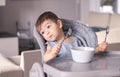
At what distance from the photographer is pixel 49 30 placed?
1625mm

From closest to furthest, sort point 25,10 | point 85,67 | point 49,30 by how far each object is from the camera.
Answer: point 85,67 → point 49,30 → point 25,10

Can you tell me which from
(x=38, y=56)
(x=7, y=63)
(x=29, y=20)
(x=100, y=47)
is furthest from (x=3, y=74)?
(x=29, y=20)

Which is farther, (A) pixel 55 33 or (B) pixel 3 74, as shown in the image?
(B) pixel 3 74

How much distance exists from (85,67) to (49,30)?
0.49 m

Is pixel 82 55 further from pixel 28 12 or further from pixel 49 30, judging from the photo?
pixel 28 12

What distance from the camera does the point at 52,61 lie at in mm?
1302

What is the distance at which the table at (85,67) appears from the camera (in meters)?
1.10

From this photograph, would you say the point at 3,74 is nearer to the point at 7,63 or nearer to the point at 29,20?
the point at 7,63

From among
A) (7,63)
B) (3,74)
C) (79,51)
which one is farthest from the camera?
(7,63)

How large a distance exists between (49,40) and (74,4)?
3.56 metres

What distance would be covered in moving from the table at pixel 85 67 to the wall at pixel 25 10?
3499mm

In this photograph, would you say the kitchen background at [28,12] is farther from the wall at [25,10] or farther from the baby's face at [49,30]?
the baby's face at [49,30]

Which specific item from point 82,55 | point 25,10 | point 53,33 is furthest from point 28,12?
point 82,55

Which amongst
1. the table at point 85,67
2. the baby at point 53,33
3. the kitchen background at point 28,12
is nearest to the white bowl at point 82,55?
the table at point 85,67
